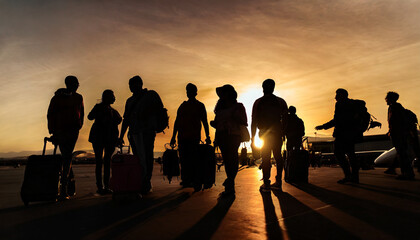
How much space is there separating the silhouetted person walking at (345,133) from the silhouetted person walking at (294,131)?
1227 mm

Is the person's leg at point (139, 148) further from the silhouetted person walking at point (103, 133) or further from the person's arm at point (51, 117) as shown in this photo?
the person's arm at point (51, 117)

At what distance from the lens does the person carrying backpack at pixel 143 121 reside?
19.6 ft

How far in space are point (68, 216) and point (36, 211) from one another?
31.5 inches

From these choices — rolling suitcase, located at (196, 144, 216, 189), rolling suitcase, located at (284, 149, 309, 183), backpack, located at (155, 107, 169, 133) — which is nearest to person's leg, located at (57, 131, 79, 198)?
backpack, located at (155, 107, 169, 133)

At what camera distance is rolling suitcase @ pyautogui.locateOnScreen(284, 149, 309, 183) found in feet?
27.4

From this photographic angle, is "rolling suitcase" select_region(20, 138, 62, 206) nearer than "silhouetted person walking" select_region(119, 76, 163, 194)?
Yes

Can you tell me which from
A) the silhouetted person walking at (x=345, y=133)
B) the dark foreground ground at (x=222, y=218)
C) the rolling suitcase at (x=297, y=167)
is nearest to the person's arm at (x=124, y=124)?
the dark foreground ground at (x=222, y=218)

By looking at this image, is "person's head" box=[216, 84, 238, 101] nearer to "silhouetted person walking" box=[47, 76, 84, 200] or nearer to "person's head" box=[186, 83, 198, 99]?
"person's head" box=[186, 83, 198, 99]

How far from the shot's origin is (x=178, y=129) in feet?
22.2

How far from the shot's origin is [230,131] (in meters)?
5.86

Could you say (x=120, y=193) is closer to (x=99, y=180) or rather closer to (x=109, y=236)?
(x=99, y=180)

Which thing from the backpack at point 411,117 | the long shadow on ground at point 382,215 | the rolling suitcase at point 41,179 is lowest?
the long shadow on ground at point 382,215

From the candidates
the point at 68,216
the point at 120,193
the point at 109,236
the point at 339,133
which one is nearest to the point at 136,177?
the point at 120,193

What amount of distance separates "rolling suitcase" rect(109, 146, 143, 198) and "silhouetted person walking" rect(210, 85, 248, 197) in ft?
4.99
